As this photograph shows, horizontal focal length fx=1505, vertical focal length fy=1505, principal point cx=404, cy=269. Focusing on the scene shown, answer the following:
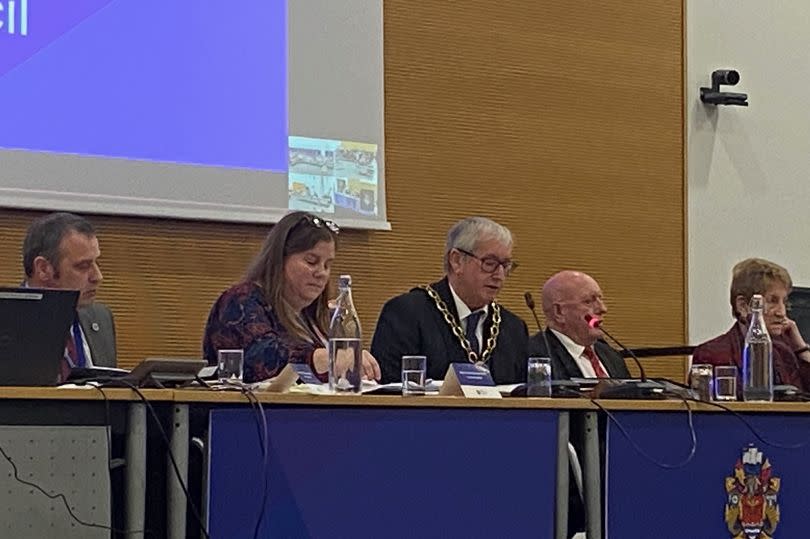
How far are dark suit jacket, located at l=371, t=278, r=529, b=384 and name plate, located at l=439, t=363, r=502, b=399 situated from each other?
85cm

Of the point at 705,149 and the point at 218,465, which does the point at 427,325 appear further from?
the point at 705,149

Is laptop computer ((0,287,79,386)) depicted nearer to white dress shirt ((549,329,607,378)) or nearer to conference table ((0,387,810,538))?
conference table ((0,387,810,538))

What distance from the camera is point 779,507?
11.0 ft

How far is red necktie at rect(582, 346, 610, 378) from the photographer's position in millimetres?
4325

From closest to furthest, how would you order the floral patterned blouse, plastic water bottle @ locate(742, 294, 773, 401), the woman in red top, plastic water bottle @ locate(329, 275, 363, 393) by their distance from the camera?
plastic water bottle @ locate(329, 275, 363, 393), the floral patterned blouse, plastic water bottle @ locate(742, 294, 773, 401), the woman in red top

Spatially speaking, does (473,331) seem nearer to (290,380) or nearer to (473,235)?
(473,235)

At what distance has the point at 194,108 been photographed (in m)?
4.80

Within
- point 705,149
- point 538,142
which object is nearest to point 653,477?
point 538,142

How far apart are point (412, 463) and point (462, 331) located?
123cm

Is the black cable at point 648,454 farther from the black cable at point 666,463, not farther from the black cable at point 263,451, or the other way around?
the black cable at point 263,451

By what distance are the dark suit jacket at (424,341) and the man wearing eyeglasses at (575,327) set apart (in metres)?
0.18

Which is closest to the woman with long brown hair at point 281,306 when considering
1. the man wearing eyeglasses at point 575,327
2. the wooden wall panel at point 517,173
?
the man wearing eyeglasses at point 575,327

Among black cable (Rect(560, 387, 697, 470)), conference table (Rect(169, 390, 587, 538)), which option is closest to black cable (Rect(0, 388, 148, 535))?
conference table (Rect(169, 390, 587, 538))

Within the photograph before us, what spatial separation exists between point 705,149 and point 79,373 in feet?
12.5
